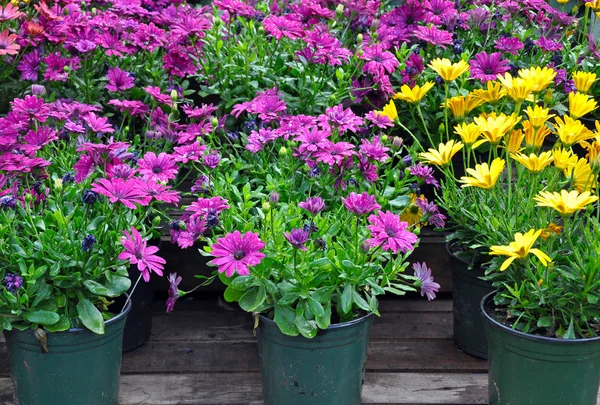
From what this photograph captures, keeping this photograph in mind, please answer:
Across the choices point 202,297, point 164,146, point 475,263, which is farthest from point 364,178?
point 202,297

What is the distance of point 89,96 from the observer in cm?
267

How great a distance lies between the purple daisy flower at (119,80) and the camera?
259 cm

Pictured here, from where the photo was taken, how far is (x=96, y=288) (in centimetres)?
200

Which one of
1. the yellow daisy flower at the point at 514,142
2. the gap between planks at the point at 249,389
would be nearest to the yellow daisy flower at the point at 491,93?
the yellow daisy flower at the point at 514,142

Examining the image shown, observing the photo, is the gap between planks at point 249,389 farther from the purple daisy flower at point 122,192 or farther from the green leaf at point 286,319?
the purple daisy flower at point 122,192

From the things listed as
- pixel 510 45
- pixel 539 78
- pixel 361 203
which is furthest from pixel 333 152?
pixel 510 45

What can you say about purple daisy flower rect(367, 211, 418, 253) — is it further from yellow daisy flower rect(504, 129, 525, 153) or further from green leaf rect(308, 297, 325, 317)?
yellow daisy flower rect(504, 129, 525, 153)

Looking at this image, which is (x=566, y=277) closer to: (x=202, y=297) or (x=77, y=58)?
(x=202, y=297)

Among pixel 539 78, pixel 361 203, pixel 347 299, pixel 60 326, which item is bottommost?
pixel 60 326

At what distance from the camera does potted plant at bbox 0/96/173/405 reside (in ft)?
6.47

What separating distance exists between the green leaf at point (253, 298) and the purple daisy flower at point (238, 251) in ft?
0.54

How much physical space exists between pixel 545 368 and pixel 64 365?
118cm

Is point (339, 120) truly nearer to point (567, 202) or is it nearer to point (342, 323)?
point (342, 323)

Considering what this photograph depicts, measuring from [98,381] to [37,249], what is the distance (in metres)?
0.37
